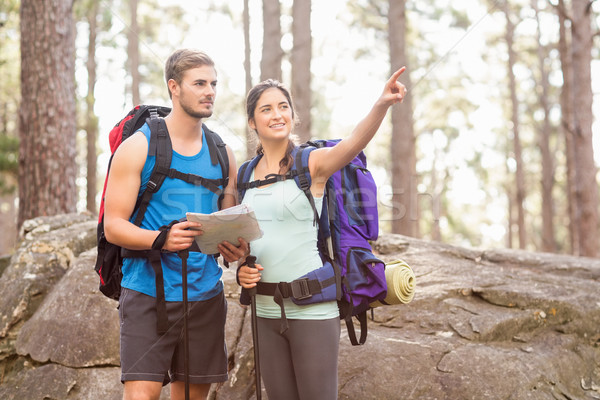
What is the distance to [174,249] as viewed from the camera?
252 cm

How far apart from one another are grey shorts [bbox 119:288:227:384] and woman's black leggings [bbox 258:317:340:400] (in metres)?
0.27

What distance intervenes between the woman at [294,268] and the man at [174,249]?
22cm

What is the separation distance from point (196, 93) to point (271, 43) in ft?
22.9

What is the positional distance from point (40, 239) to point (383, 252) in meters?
3.82

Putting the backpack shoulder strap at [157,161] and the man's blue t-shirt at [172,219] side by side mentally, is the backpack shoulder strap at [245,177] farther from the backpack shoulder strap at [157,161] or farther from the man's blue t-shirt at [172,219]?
the backpack shoulder strap at [157,161]

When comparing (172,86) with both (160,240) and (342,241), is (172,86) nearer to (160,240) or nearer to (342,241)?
(160,240)

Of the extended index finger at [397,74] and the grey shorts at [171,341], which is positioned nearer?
the extended index finger at [397,74]

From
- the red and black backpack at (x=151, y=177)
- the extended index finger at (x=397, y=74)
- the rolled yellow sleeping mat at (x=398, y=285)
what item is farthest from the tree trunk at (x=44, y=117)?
the extended index finger at (x=397, y=74)

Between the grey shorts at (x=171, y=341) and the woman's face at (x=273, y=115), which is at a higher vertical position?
the woman's face at (x=273, y=115)

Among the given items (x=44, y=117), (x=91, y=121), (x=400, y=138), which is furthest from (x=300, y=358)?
(x=91, y=121)

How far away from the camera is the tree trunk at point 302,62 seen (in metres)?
8.54

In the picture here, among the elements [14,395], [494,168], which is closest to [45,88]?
[14,395]

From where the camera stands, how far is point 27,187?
6996 millimetres

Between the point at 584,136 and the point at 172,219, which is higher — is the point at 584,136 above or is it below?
above
